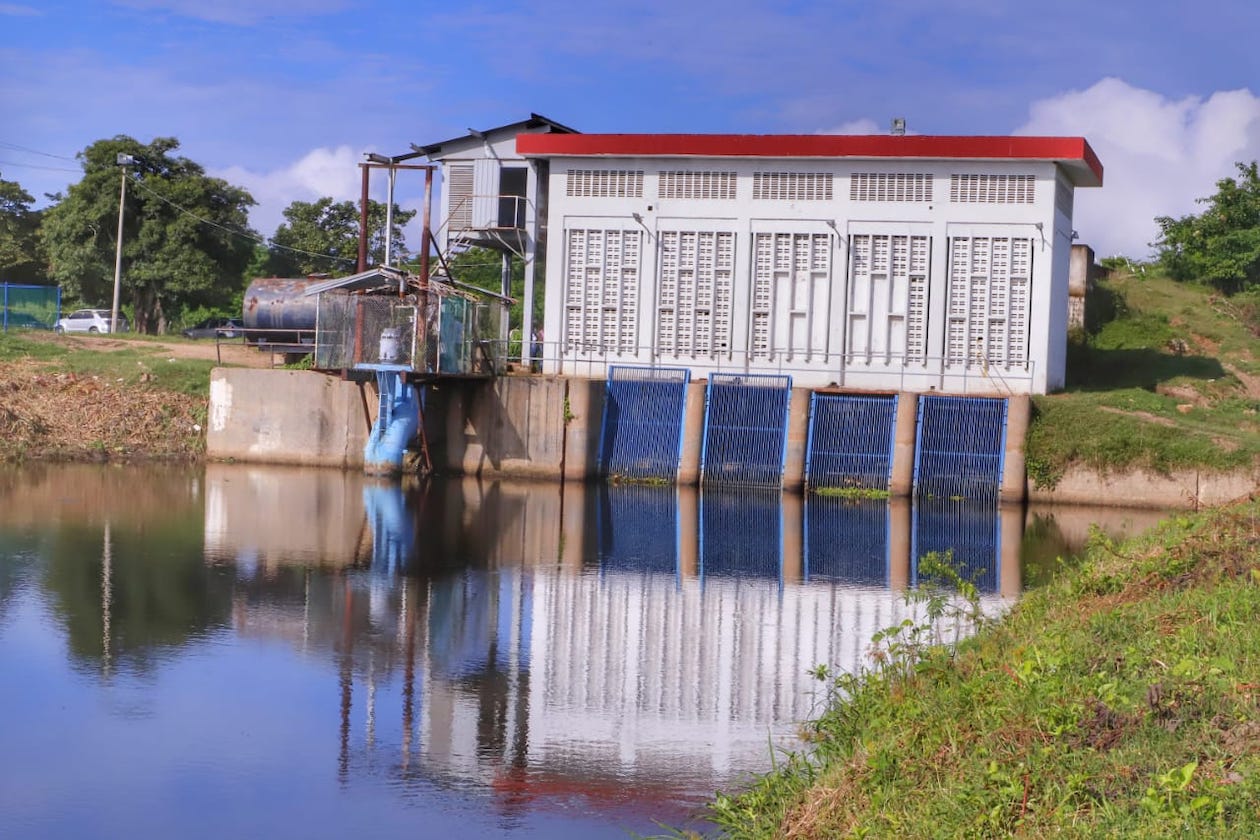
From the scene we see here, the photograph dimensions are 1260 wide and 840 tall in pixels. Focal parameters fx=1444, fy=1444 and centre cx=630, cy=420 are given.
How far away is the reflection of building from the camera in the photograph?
11383 millimetres

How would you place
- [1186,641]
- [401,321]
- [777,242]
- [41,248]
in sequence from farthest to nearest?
[41,248], [777,242], [401,321], [1186,641]

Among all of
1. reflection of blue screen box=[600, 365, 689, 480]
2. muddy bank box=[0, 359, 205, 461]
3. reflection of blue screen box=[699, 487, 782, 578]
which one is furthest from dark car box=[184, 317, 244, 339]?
reflection of blue screen box=[699, 487, 782, 578]

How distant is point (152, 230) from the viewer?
54625 millimetres

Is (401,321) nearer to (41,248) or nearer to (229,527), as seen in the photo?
(229,527)

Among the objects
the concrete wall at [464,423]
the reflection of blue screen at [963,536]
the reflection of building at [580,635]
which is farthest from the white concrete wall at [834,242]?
the reflection of building at [580,635]

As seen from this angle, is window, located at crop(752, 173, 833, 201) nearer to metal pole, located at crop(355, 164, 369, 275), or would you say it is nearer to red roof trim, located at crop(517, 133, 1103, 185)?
red roof trim, located at crop(517, 133, 1103, 185)

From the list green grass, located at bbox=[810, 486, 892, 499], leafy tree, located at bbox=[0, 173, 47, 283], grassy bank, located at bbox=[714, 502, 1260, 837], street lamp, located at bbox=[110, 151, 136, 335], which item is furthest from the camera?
leafy tree, located at bbox=[0, 173, 47, 283]

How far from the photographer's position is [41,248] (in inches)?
2611

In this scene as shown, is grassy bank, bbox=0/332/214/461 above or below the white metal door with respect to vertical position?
below

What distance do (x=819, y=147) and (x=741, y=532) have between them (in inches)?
528

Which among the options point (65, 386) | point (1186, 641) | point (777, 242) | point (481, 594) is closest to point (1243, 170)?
point (777, 242)

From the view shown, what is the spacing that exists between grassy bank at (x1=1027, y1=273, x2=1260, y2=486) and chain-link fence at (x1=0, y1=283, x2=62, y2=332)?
3438 cm

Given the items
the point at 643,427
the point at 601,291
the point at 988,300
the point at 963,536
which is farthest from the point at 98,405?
the point at 988,300

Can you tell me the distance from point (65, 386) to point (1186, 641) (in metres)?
33.8
